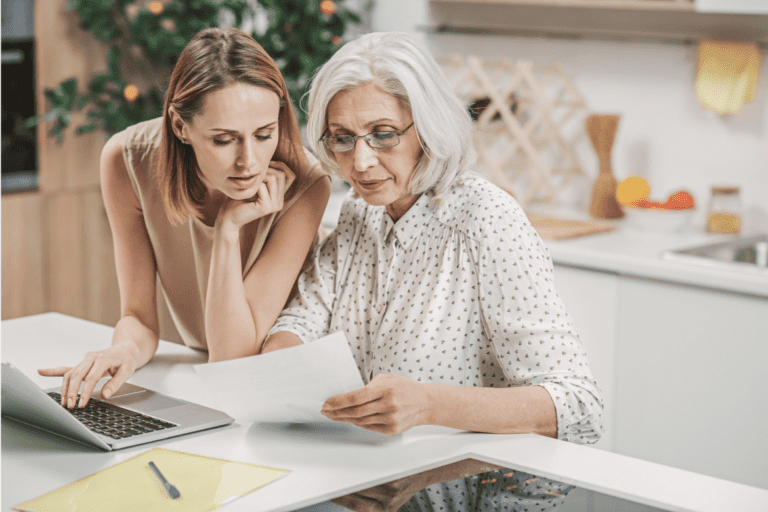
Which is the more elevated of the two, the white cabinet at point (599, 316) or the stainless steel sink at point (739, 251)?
the stainless steel sink at point (739, 251)

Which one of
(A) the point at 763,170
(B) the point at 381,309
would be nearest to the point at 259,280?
(B) the point at 381,309

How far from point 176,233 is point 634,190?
162 cm

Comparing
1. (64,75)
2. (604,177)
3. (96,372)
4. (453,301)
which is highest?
(64,75)

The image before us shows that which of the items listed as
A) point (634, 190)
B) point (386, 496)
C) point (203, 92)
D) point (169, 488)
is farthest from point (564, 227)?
point (169, 488)

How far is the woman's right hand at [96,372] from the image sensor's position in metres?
1.29

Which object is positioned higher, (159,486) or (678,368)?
(159,486)

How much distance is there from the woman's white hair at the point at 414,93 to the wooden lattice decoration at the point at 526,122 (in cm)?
156

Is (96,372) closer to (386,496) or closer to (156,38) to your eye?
(386,496)

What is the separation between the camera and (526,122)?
10.2 ft

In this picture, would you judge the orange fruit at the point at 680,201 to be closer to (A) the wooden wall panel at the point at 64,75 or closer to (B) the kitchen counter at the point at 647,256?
(B) the kitchen counter at the point at 647,256

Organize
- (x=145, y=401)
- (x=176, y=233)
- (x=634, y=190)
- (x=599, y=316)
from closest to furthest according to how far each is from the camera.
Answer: (x=145, y=401) < (x=176, y=233) < (x=599, y=316) < (x=634, y=190)

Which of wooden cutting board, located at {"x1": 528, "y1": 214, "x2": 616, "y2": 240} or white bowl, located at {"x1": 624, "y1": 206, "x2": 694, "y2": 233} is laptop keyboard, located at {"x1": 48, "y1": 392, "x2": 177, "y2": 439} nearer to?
wooden cutting board, located at {"x1": 528, "y1": 214, "x2": 616, "y2": 240}

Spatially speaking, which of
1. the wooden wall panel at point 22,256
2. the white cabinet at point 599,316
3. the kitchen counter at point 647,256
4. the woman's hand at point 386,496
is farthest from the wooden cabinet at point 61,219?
the woman's hand at point 386,496

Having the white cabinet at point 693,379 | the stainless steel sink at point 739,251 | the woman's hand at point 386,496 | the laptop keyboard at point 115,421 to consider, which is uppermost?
the stainless steel sink at point 739,251
